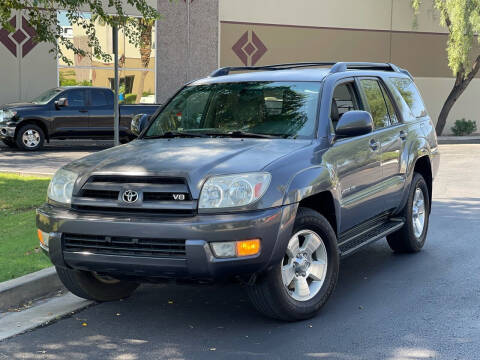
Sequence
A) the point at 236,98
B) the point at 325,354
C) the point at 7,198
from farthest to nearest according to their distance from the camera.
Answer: the point at 7,198
the point at 236,98
the point at 325,354

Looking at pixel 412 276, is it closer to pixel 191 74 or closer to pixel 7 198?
pixel 7 198

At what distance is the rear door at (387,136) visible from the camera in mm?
7086

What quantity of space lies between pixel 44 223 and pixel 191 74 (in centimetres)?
2421

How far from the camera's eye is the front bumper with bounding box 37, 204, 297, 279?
16.6 feet

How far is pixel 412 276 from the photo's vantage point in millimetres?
7082

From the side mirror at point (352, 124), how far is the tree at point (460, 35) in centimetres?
2399

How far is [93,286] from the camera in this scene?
6.05m

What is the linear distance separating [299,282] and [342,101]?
1839 millimetres

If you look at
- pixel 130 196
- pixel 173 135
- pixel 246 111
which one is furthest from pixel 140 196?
pixel 246 111

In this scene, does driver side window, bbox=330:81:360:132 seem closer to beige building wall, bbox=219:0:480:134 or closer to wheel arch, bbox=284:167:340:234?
wheel arch, bbox=284:167:340:234

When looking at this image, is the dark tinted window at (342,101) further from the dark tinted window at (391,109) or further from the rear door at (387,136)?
the dark tinted window at (391,109)

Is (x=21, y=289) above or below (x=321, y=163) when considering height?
below

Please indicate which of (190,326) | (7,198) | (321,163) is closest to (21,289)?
(190,326)

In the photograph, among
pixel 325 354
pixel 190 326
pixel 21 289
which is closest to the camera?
pixel 325 354
